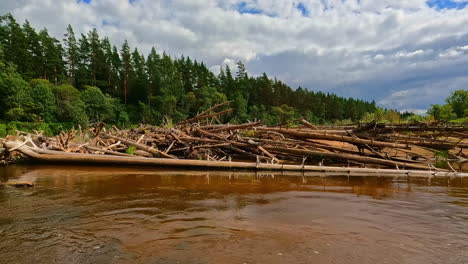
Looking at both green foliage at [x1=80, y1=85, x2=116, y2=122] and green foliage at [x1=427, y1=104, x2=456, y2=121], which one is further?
green foliage at [x1=80, y1=85, x2=116, y2=122]

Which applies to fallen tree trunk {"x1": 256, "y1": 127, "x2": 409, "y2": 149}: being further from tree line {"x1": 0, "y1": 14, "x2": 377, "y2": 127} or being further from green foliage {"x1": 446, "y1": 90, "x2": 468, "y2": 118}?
green foliage {"x1": 446, "y1": 90, "x2": 468, "y2": 118}

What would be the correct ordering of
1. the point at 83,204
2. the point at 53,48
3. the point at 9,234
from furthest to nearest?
the point at 53,48, the point at 83,204, the point at 9,234

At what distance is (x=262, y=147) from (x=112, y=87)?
55423mm

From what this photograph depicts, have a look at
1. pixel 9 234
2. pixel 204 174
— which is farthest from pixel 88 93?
pixel 9 234

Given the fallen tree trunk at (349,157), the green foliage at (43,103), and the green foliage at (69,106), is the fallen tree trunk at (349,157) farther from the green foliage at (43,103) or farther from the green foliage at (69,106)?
the green foliage at (43,103)

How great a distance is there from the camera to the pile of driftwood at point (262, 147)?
28.1 ft

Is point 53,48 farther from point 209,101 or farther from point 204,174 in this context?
point 204,174

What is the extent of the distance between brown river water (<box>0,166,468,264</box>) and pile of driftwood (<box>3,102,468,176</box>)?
7.70ft

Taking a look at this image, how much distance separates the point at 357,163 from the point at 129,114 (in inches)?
1940

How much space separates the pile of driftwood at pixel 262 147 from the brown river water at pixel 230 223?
2.35 metres

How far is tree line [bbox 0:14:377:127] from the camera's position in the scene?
109 ft

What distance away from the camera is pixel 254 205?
14.2 ft

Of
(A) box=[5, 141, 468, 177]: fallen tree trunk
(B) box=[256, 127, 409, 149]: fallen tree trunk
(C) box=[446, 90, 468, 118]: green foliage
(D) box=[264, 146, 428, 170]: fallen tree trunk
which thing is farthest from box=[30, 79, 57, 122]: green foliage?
(C) box=[446, 90, 468, 118]: green foliage

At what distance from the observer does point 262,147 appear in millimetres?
9711
